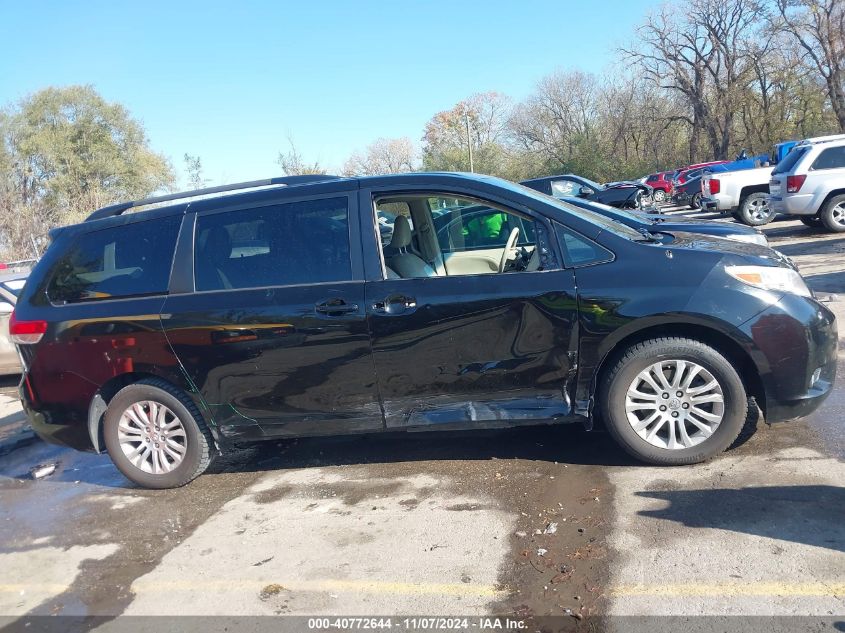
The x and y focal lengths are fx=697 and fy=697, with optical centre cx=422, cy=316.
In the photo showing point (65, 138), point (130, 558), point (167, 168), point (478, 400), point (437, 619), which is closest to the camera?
point (437, 619)

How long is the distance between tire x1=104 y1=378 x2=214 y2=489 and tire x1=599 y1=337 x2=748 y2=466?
2701mm

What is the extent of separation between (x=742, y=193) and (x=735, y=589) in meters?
15.6

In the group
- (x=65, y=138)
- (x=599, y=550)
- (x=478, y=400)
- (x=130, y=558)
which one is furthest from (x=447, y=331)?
(x=65, y=138)

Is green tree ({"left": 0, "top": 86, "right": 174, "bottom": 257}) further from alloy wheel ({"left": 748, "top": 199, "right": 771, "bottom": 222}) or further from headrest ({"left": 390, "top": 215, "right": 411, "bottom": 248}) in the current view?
headrest ({"left": 390, "top": 215, "right": 411, "bottom": 248})

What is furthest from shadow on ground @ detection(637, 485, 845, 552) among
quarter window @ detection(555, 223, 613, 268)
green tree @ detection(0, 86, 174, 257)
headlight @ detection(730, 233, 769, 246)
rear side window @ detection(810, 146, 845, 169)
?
green tree @ detection(0, 86, 174, 257)

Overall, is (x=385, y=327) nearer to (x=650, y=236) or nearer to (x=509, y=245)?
(x=509, y=245)

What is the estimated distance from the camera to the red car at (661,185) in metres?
33.7

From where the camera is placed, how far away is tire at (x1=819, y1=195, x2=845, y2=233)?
44.5 ft

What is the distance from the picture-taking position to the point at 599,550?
3.39 metres

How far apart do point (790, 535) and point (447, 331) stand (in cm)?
206

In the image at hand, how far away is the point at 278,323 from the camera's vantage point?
4.37 metres

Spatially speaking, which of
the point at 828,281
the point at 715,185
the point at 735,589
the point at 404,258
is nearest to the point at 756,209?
the point at 715,185

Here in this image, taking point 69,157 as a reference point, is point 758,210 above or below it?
below

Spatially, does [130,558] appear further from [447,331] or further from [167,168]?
[167,168]
